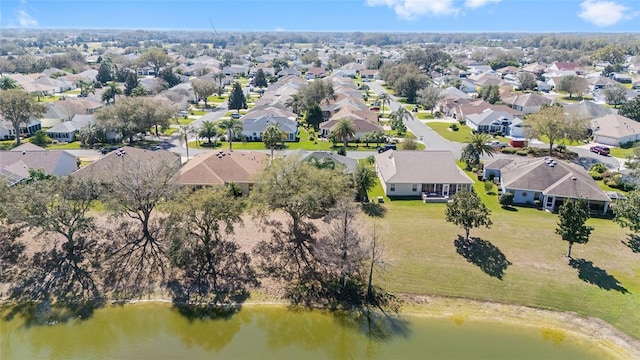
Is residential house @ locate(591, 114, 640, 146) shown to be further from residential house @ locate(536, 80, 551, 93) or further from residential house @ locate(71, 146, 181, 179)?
residential house @ locate(71, 146, 181, 179)

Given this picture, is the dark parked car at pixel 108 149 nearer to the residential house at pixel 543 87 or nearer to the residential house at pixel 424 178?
the residential house at pixel 424 178

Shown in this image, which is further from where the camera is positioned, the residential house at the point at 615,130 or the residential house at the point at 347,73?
the residential house at the point at 347,73

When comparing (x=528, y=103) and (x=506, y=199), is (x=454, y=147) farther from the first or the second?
(x=528, y=103)

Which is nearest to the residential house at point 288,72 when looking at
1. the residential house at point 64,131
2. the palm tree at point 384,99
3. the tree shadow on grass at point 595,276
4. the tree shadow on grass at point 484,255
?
the palm tree at point 384,99

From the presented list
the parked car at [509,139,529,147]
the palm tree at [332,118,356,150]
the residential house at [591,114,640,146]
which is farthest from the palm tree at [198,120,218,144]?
the residential house at [591,114,640,146]

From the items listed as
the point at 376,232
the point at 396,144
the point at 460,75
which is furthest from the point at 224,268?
the point at 460,75

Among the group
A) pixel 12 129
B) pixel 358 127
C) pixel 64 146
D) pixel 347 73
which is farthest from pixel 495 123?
pixel 347 73
